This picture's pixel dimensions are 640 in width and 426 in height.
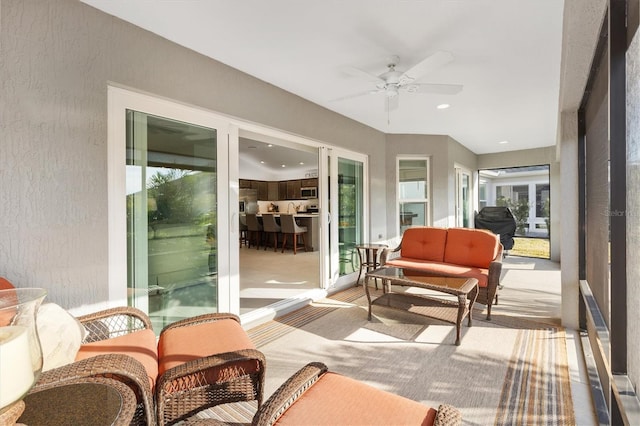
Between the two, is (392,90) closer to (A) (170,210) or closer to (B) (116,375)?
(A) (170,210)

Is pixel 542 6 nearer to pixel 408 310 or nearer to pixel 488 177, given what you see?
pixel 408 310

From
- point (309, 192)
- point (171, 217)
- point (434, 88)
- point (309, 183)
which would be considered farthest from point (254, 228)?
point (434, 88)

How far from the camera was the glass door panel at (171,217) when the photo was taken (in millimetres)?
2312

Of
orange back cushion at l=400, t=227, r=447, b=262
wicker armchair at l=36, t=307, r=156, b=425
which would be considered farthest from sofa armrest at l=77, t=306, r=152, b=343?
orange back cushion at l=400, t=227, r=447, b=262

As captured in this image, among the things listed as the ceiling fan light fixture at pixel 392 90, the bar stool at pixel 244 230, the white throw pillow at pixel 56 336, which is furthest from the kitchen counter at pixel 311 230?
the white throw pillow at pixel 56 336

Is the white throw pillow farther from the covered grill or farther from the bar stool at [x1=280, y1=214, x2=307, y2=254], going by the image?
the covered grill

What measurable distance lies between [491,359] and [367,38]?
270 cm

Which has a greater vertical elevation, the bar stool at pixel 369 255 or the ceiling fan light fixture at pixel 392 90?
the ceiling fan light fixture at pixel 392 90

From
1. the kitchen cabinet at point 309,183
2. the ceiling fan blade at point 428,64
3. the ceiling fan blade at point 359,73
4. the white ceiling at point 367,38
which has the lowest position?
the kitchen cabinet at point 309,183

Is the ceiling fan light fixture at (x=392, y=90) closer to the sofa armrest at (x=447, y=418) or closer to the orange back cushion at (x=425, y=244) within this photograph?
the orange back cushion at (x=425, y=244)

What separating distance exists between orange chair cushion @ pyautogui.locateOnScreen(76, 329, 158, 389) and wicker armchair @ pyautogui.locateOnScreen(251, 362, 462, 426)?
0.66 metres

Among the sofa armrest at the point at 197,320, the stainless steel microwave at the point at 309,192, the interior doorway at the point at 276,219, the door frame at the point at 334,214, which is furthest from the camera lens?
the stainless steel microwave at the point at 309,192

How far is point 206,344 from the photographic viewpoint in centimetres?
165

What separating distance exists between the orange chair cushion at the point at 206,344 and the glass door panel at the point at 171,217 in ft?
2.42
